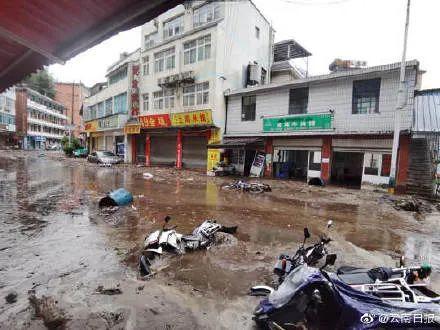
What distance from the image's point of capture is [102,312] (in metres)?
3.66

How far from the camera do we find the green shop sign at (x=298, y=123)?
55.1 feet

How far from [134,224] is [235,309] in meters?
4.89

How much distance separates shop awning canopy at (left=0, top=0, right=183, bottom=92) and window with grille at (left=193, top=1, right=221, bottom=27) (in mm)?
21501

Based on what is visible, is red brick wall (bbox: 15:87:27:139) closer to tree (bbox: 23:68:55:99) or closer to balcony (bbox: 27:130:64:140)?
balcony (bbox: 27:130:64:140)

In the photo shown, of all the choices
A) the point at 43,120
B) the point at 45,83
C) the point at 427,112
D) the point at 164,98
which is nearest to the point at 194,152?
the point at 164,98

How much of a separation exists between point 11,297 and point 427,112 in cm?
1817

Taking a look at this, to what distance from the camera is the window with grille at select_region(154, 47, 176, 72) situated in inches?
993

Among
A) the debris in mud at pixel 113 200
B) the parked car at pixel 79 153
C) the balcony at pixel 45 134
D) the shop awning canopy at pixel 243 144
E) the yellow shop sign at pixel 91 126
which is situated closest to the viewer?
the debris in mud at pixel 113 200

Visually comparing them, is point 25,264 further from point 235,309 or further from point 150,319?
point 235,309

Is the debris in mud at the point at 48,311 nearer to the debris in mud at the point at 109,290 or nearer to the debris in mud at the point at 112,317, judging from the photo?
the debris in mud at the point at 112,317

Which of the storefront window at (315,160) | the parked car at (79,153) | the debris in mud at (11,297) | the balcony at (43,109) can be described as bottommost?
the debris in mud at (11,297)

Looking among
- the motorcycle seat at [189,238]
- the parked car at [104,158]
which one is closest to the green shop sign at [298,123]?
the motorcycle seat at [189,238]

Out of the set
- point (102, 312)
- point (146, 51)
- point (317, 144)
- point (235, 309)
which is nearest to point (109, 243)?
point (102, 312)

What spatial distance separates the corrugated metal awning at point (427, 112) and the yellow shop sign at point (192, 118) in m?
13.5
